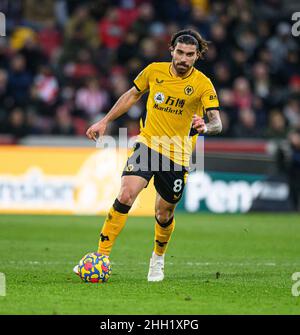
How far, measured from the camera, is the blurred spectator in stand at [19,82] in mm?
21078

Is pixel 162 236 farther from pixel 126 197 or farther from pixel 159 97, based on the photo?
pixel 159 97

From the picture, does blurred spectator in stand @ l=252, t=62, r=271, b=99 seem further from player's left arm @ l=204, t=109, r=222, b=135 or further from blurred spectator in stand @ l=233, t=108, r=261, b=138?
player's left arm @ l=204, t=109, r=222, b=135

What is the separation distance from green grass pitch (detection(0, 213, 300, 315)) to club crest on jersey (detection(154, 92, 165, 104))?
187cm

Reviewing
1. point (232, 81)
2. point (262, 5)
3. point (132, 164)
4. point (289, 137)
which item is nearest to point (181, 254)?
point (132, 164)

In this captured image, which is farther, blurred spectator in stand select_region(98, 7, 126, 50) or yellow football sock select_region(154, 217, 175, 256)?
blurred spectator in stand select_region(98, 7, 126, 50)

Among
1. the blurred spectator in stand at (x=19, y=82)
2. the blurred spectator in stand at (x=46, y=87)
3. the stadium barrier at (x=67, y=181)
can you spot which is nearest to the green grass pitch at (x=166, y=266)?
the stadium barrier at (x=67, y=181)

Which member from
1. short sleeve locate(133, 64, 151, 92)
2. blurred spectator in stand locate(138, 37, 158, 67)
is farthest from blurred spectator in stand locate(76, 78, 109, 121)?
short sleeve locate(133, 64, 151, 92)

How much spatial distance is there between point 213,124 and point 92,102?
11648 millimetres

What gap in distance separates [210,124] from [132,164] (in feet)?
2.96

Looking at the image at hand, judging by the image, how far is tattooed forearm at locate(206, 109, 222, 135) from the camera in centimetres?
941

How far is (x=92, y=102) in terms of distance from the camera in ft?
68.7

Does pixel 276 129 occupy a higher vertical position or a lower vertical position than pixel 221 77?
lower

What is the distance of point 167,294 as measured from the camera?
28.5ft

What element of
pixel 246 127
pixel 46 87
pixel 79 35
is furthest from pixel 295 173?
pixel 79 35
